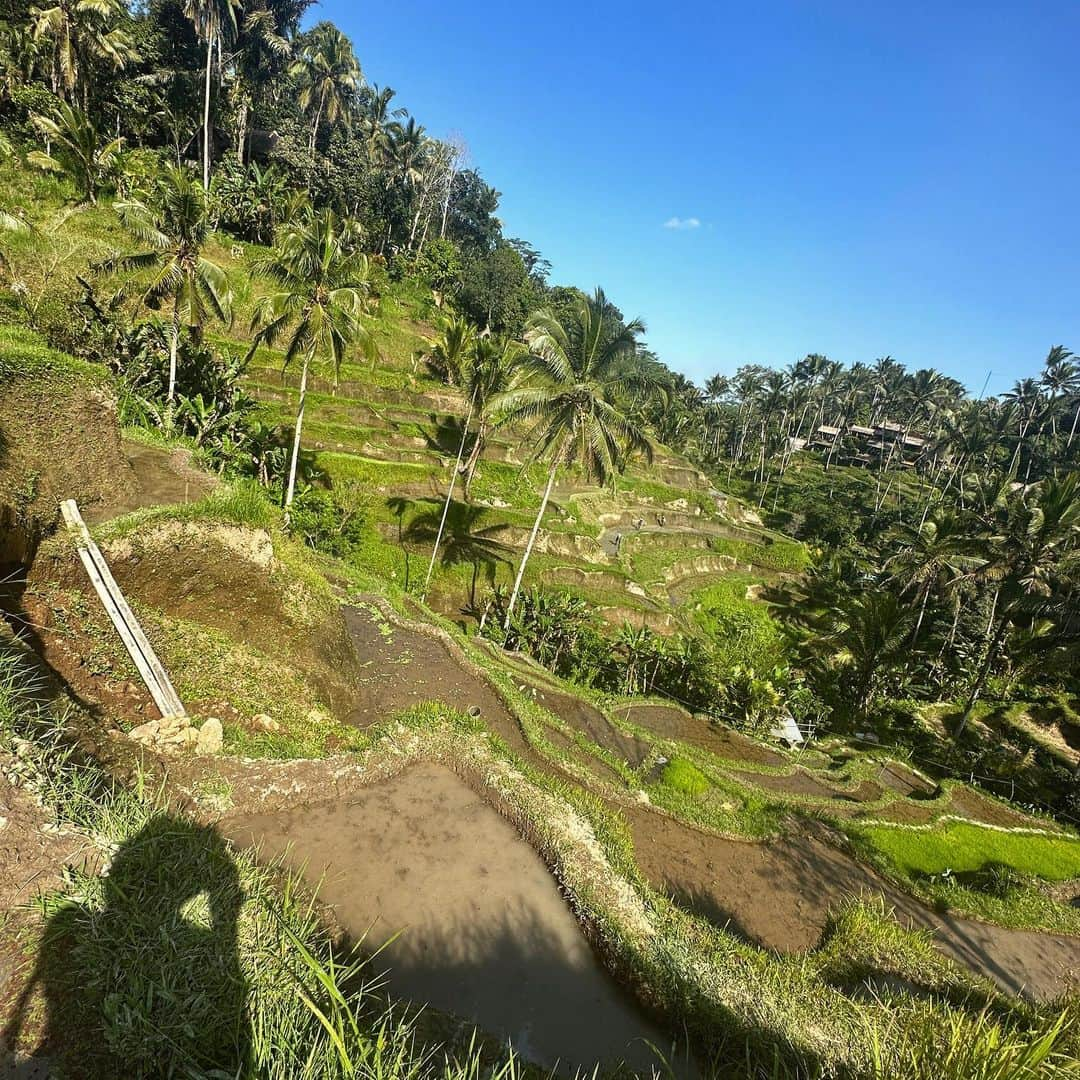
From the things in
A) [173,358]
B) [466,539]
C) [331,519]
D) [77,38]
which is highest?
[77,38]

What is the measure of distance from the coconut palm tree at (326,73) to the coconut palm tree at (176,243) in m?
31.5

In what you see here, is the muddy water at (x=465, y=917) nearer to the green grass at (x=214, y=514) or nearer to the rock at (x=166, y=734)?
the rock at (x=166, y=734)

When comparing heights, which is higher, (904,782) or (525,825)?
(525,825)

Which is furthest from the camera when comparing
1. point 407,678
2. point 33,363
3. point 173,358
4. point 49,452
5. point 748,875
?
point 173,358

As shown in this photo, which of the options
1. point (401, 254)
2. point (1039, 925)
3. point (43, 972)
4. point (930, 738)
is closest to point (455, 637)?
point (43, 972)

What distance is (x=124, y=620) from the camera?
7254 mm

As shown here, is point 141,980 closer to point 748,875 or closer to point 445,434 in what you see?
point 748,875

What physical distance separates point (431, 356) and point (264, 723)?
108 feet

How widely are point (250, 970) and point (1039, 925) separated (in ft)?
49.7

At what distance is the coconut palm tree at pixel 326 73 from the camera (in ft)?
121

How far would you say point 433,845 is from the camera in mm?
7461

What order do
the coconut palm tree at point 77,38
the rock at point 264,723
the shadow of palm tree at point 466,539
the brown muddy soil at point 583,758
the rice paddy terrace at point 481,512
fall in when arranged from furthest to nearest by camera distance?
the coconut palm tree at point 77,38
the rice paddy terrace at point 481,512
the shadow of palm tree at point 466,539
the brown muddy soil at point 583,758
the rock at point 264,723

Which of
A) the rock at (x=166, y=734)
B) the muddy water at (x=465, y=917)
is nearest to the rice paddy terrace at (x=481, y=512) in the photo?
the muddy water at (x=465, y=917)

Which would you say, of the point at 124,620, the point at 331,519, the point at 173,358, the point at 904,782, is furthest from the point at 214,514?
the point at 904,782
